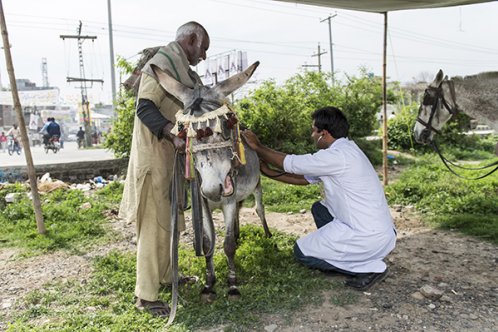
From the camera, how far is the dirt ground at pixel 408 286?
10.3 feet

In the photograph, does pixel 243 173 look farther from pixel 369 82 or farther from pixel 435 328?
pixel 369 82

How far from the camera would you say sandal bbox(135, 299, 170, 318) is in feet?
10.9

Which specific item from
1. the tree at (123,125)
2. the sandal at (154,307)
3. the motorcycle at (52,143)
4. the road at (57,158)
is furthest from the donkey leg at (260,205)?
the motorcycle at (52,143)

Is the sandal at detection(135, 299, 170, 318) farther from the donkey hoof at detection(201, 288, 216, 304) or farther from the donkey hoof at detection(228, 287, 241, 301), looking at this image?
the donkey hoof at detection(228, 287, 241, 301)

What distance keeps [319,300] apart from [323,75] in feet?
35.7

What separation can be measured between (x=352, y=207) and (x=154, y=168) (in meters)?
1.84

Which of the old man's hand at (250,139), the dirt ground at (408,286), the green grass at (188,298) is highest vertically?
the old man's hand at (250,139)

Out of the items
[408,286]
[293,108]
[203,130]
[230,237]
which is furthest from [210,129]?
[293,108]

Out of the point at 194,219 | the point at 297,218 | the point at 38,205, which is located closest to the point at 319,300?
the point at 194,219

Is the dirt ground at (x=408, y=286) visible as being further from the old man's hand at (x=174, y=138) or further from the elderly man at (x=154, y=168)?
the old man's hand at (x=174, y=138)

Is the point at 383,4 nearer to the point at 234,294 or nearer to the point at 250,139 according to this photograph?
the point at 250,139

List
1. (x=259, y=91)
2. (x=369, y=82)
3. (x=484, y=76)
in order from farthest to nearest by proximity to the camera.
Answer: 1. (x=369, y=82)
2. (x=259, y=91)
3. (x=484, y=76)

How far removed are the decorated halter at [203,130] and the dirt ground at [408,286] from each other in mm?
1430

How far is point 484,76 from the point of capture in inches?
245
